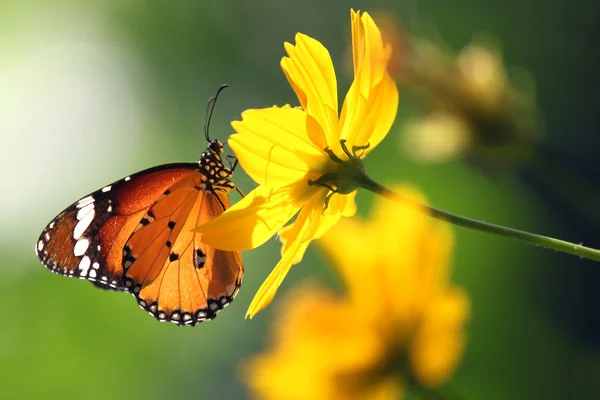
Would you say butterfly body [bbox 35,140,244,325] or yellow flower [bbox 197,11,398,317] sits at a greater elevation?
yellow flower [bbox 197,11,398,317]

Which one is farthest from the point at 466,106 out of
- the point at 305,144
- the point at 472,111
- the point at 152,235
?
the point at 305,144

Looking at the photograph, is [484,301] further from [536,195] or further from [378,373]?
[378,373]

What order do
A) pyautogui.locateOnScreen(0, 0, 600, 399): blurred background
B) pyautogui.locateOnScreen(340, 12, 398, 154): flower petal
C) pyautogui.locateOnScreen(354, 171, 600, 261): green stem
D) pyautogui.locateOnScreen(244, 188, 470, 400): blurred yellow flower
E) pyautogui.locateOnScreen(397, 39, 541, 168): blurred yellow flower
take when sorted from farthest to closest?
pyautogui.locateOnScreen(0, 0, 600, 399): blurred background, pyautogui.locateOnScreen(397, 39, 541, 168): blurred yellow flower, pyautogui.locateOnScreen(244, 188, 470, 400): blurred yellow flower, pyautogui.locateOnScreen(340, 12, 398, 154): flower petal, pyautogui.locateOnScreen(354, 171, 600, 261): green stem

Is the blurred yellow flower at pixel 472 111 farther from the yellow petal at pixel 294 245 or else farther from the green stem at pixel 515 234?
the green stem at pixel 515 234

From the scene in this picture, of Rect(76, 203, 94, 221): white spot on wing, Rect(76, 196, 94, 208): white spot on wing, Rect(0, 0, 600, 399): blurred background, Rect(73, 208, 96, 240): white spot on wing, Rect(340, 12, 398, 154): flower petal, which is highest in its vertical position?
Rect(340, 12, 398, 154): flower petal

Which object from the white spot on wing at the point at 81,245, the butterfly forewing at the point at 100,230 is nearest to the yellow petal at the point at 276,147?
the butterfly forewing at the point at 100,230

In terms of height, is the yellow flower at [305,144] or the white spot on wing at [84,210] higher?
the yellow flower at [305,144]

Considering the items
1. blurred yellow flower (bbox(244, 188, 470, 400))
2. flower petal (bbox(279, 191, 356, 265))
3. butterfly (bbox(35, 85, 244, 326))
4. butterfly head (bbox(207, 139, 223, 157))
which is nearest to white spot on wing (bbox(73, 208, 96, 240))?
butterfly (bbox(35, 85, 244, 326))

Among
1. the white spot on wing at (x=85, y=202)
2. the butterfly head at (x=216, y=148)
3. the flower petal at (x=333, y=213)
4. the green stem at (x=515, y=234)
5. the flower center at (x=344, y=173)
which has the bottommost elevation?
the white spot on wing at (x=85, y=202)

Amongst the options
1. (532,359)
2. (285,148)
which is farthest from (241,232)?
(532,359)

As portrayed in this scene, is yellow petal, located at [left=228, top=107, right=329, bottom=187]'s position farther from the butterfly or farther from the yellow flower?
the butterfly
